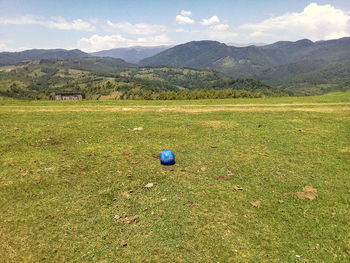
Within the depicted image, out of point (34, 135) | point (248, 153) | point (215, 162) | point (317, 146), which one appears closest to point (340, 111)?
point (317, 146)

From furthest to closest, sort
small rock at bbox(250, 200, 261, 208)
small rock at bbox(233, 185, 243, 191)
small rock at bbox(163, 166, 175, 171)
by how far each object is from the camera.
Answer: small rock at bbox(163, 166, 175, 171) → small rock at bbox(233, 185, 243, 191) → small rock at bbox(250, 200, 261, 208)

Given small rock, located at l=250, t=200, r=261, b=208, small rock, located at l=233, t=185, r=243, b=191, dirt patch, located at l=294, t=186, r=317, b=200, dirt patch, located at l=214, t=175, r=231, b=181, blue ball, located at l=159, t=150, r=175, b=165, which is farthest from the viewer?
blue ball, located at l=159, t=150, r=175, b=165

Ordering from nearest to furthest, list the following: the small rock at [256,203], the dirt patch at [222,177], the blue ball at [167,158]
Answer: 1. the small rock at [256,203]
2. the dirt patch at [222,177]
3. the blue ball at [167,158]

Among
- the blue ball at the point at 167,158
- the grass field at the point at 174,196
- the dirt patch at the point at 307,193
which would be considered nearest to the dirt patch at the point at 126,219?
the grass field at the point at 174,196

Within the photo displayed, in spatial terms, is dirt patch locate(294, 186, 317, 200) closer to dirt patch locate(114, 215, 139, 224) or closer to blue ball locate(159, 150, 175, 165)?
blue ball locate(159, 150, 175, 165)

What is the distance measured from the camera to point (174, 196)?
1362cm

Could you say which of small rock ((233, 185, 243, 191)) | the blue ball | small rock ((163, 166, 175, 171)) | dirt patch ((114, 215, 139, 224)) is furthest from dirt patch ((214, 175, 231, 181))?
dirt patch ((114, 215, 139, 224))

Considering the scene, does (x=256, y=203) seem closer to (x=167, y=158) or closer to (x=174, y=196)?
(x=174, y=196)

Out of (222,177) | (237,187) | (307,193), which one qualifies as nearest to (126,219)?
(237,187)

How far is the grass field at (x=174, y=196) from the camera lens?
9.94 meters

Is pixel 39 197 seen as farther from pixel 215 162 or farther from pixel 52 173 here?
pixel 215 162

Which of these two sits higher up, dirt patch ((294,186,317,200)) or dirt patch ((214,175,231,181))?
dirt patch ((214,175,231,181))

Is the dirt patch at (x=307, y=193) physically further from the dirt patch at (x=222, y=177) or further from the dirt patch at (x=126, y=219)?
the dirt patch at (x=126, y=219)

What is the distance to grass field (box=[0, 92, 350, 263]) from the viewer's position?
32.6 feet
